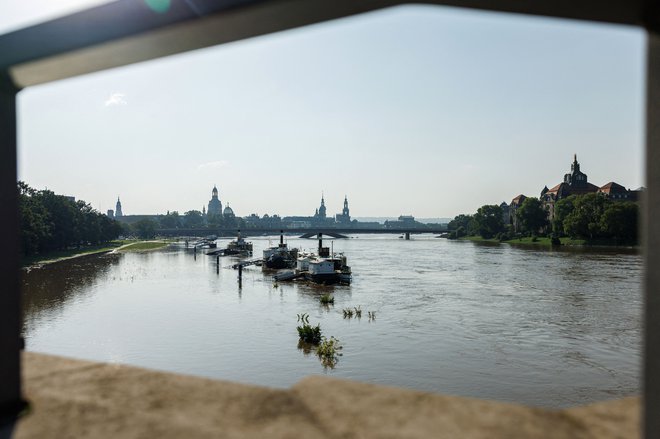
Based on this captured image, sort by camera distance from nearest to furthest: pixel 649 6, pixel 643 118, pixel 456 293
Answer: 1. pixel 649 6
2. pixel 643 118
3. pixel 456 293

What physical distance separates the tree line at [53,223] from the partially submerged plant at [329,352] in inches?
2147

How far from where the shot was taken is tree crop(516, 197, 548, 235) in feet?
407

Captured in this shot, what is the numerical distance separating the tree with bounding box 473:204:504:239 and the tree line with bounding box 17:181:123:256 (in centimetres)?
10539

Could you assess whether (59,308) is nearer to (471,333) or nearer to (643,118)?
(471,333)

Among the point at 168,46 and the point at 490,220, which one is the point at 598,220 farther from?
the point at 168,46

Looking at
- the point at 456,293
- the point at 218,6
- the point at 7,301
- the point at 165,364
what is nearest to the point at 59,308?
the point at 165,364

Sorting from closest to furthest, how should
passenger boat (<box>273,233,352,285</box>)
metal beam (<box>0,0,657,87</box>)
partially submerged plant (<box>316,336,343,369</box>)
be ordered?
metal beam (<box>0,0,657,87</box>) → partially submerged plant (<box>316,336,343,369</box>) → passenger boat (<box>273,233,352,285</box>)

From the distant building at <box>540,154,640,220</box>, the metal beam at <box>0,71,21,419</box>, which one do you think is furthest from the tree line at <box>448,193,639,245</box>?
the metal beam at <box>0,71,21,419</box>

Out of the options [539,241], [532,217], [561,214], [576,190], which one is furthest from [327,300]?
[576,190]

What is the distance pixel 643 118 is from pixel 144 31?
10.3 feet

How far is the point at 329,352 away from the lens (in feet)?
79.3

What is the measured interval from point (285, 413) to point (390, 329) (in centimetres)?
2725

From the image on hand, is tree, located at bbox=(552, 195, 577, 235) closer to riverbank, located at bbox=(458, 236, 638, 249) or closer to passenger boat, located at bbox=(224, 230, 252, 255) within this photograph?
riverbank, located at bbox=(458, 236, 638, 249)

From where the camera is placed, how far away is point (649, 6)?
96.2 inches
